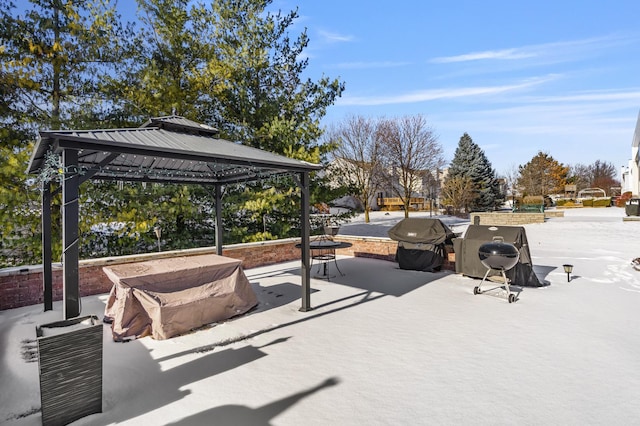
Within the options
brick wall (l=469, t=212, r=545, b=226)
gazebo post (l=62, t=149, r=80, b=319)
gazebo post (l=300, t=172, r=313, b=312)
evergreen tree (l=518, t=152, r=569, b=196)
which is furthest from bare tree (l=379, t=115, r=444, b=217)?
gazebo post (l=62, t=149, r=80, b=319)

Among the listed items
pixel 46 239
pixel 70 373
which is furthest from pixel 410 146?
pixel 70 373

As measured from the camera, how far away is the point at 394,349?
3975mm

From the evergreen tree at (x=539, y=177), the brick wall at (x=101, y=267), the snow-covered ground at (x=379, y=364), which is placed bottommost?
the snow-covered ground at (x=379, y=364)

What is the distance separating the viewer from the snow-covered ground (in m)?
2.73

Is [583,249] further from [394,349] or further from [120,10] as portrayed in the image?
[120,10]

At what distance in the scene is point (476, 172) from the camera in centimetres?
2844

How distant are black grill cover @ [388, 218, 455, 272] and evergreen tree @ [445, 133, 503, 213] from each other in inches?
840

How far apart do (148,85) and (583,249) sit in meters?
15.8

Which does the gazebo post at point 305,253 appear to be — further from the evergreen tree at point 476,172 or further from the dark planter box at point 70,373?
the evergreen tree at point 476,172

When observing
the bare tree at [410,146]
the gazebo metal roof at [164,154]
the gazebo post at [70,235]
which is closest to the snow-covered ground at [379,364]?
the gazebo post at [70,235]

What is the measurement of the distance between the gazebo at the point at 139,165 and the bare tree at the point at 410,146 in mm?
17556

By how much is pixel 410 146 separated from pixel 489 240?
666 inches

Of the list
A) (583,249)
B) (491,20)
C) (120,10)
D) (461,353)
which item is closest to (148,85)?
(120,10)

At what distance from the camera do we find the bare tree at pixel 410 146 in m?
22.7
